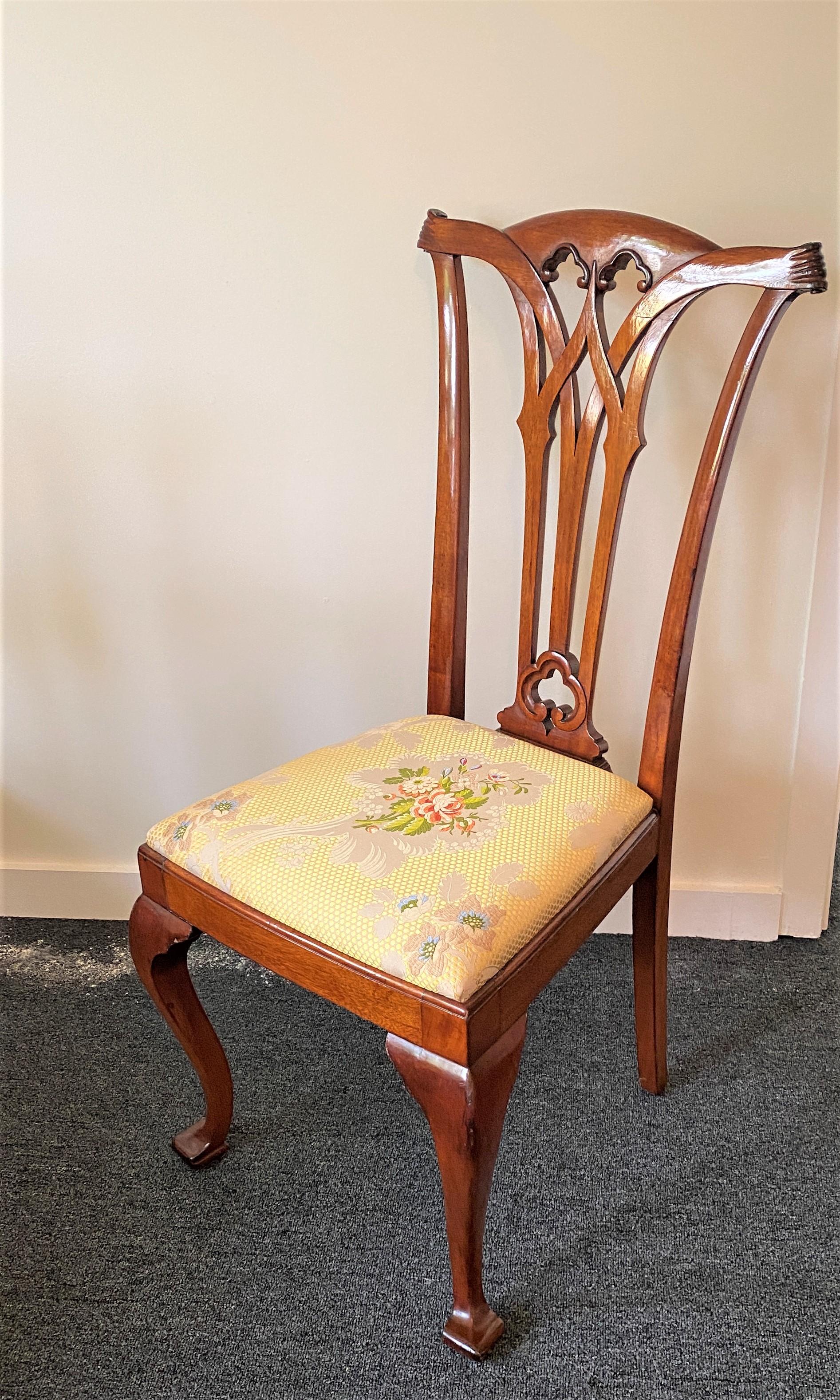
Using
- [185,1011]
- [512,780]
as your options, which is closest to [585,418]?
[512,780]

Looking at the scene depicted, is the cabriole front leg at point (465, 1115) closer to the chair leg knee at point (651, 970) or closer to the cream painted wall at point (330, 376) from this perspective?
the chair leg knee at point (651, 970)

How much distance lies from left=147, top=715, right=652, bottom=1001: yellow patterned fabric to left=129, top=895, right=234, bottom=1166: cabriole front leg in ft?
0.28

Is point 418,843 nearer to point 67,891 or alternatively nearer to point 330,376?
point 330,376

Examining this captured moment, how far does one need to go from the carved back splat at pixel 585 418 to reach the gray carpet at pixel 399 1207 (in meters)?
0.48

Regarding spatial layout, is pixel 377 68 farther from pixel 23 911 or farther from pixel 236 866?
pixel 23 911

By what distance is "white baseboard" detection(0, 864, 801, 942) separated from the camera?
171cm

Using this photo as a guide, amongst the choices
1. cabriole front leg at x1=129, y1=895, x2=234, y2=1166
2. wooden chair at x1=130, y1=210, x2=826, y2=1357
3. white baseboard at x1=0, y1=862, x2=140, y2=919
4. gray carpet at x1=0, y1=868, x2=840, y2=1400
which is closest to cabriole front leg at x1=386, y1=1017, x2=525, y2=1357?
wooden chair at x1=130, y1=210, x2=826, y2=1357

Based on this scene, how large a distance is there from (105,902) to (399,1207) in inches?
33.0

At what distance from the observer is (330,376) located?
1.47m

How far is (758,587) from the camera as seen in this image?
1.51 m

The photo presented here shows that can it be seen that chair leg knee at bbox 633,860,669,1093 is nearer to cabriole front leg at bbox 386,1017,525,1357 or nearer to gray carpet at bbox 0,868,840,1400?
gray carpet at bbox 0,868,840,1400

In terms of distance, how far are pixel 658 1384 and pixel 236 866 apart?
2.15 ft

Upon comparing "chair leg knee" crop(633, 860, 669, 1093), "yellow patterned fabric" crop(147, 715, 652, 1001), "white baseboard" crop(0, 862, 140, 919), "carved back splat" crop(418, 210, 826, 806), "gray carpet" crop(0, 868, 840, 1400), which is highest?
"carved back splat" crop(418, 210, 826, 806)

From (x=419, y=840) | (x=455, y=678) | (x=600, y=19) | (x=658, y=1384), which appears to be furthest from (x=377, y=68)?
(x=658, y=1384)
